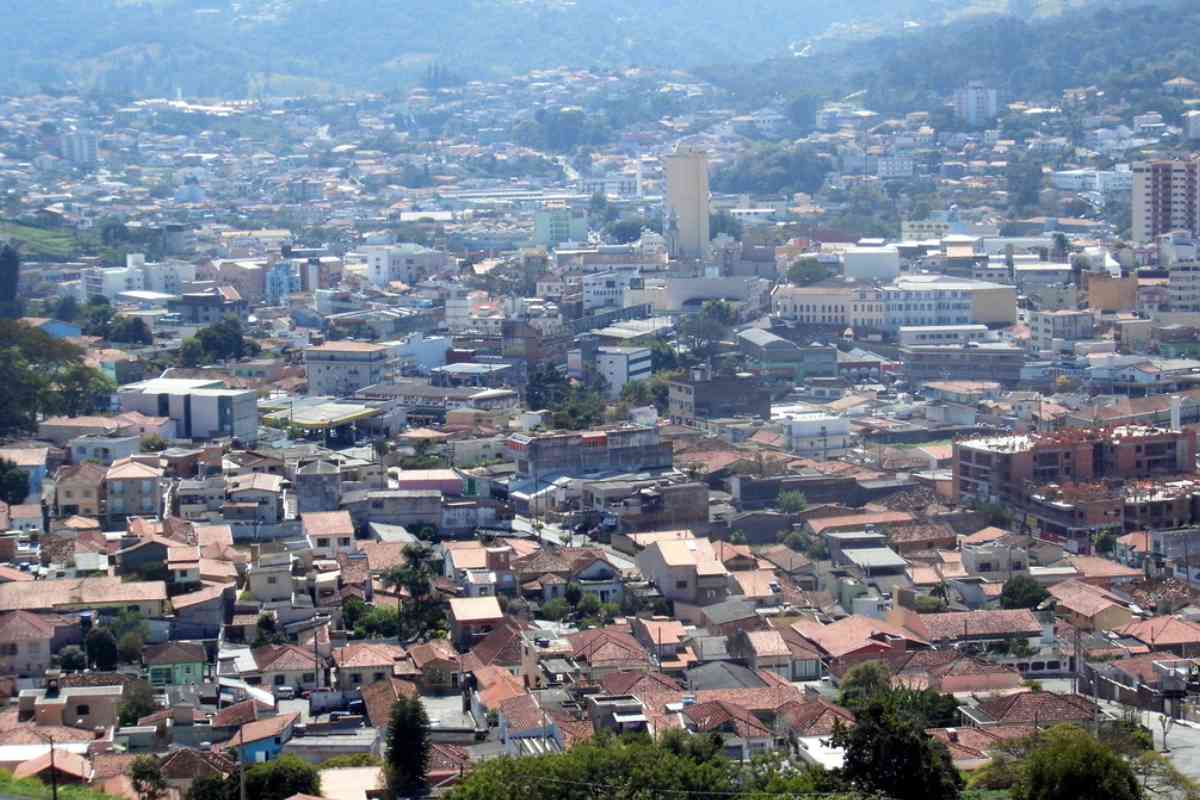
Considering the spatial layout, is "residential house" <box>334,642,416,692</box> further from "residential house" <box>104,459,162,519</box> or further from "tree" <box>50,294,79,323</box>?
"tree" <box>50,294,79,323</box>

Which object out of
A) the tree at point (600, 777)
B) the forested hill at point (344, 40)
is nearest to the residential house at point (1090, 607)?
the tree at point (600, 777)

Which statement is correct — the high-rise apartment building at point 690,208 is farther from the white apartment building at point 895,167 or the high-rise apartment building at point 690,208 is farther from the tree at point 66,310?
the white apartment building at point 895,167

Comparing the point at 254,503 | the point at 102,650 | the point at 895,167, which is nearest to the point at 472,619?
the point at 102,650

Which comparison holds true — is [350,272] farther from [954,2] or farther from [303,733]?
[954,2]

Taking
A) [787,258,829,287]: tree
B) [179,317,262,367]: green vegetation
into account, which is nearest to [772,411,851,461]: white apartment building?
[179,317,262,367]: green vegetation

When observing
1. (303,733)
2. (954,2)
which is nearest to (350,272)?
(303,733)

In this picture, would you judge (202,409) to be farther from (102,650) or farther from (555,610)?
(102,650)
